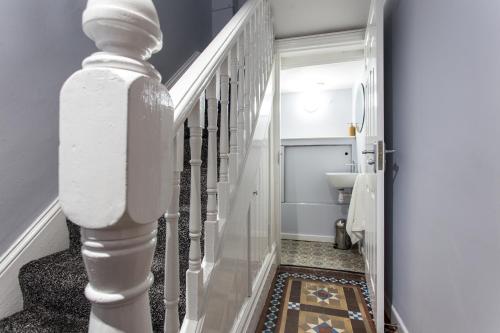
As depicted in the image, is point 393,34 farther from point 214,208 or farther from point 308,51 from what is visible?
point 214,208

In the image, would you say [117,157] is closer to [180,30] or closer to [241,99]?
[241,99]

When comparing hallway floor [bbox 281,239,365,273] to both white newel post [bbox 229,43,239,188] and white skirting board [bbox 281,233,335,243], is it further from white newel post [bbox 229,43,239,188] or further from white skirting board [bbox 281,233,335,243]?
white newel post [bbox 229,43,239,188]

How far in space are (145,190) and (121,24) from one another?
22 centimetres

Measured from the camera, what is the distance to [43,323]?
89 centimetres

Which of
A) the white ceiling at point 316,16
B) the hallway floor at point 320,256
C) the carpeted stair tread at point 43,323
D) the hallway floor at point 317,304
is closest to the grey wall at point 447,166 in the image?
the hallway floor at point 317,304

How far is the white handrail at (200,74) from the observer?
2.18ft

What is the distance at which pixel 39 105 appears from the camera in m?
1.22

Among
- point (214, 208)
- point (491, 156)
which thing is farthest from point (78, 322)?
point (491, 156)

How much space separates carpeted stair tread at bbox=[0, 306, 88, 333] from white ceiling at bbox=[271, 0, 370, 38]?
2154 mm

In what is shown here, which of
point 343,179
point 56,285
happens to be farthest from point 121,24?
point 343,179

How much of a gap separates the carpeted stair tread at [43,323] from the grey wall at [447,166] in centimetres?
124

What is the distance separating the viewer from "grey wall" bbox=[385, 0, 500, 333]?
725 mm

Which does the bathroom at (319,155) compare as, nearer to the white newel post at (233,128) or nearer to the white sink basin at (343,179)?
the white sink basin at (343,179)

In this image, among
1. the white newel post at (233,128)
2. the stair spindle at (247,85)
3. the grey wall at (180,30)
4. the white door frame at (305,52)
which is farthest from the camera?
the white door frame at (305,52)
